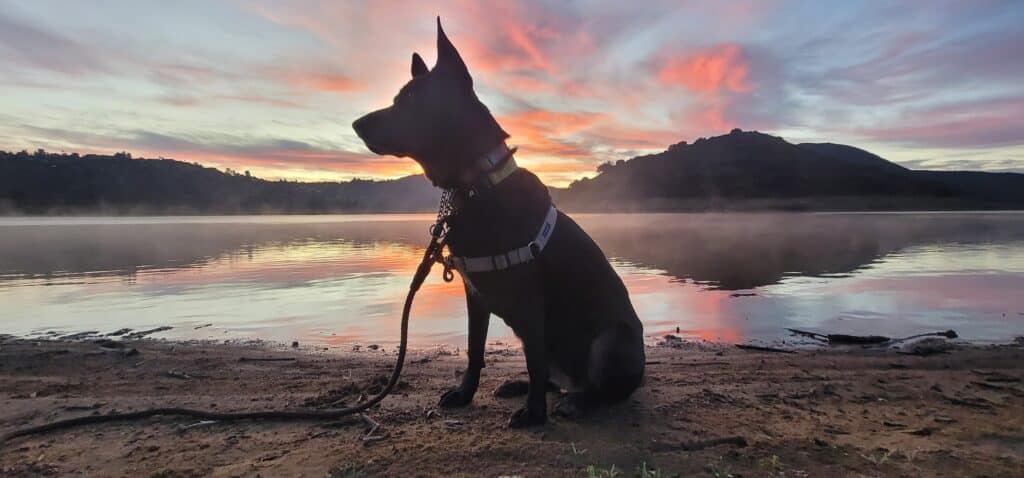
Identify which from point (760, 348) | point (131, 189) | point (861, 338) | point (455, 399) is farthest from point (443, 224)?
point (131, 189)

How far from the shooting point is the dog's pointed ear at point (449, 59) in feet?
12.1

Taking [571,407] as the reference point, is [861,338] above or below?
below

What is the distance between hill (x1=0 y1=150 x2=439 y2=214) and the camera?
8844cm

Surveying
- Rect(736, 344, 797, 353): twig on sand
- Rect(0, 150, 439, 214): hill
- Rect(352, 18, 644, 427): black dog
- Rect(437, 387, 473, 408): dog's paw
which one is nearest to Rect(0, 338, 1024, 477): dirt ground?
Rect(437, 387, 473, 408): dog's paw

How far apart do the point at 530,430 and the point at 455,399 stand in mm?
866

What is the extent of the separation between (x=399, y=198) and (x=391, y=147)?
136211mm

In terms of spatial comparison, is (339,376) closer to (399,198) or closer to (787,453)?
(787,453)

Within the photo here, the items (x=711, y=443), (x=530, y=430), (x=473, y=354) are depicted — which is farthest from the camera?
(x=473, y=354)

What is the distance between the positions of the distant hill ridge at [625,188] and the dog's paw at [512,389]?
3839 inches

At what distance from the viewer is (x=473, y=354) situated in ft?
14.7

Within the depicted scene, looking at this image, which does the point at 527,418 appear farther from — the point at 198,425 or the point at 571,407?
the point at 198,425

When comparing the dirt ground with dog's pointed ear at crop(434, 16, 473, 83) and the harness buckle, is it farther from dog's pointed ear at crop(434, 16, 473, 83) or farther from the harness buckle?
dog's pointed ear at crop(434, 16, 473, 83)

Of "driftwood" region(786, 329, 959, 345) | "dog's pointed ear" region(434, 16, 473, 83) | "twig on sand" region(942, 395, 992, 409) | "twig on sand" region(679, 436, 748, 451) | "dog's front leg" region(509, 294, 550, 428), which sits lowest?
"driftwood" region(786, 329, 959, 345)

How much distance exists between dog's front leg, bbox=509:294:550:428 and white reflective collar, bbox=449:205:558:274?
13.1 inches
